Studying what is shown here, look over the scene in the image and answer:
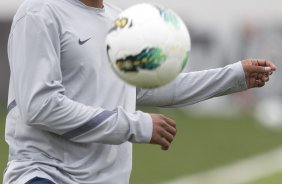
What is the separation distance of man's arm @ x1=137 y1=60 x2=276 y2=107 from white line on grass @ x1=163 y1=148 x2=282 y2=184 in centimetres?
759

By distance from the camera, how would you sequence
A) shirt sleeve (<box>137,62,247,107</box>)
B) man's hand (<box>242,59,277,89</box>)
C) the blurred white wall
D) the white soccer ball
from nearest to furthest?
1. the white soccer ball
2. man's hand (<box>242,59,277,89</box>)
3. shirt sleeve (<box>137,62,247,107</box>)
4. the blurred white wall

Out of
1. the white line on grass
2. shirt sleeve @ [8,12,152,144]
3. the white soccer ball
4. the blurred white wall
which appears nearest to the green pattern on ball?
the white soccer ball

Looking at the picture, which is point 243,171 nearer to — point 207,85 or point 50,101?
point 207,85

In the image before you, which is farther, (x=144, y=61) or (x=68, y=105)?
(x=68, y=105)

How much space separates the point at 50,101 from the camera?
5645 mm

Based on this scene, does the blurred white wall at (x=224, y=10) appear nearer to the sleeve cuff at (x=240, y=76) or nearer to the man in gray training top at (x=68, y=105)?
the sleeve cuff at (x=240, y=76)

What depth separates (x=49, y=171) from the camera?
19.1 ft

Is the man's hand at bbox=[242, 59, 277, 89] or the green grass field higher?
the man's hand at bbox=[242, 59, 277, 89]

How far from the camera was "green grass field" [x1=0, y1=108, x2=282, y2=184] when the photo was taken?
49.3 feet

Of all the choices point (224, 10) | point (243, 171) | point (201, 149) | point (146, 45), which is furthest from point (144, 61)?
point (224, 10)

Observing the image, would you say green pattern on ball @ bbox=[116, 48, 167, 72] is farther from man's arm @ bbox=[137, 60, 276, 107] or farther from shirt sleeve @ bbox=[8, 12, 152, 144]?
man's arm @ bbox=[137, 60, 276, 107]

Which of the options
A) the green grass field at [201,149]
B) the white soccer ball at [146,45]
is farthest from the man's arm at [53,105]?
the green grass field at [201,149]

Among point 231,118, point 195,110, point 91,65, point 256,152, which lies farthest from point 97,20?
point 195,110

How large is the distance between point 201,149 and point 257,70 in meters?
10.8
